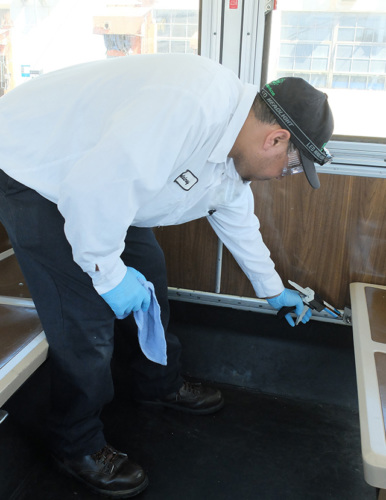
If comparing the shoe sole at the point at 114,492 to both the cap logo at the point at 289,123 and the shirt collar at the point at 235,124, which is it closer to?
the shirt collar at the point at 235,124

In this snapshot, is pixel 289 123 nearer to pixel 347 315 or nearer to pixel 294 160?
pixel 294 160

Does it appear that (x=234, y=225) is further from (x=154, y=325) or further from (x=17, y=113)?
(x=17, y=113)

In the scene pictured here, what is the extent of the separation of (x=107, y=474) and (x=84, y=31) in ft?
6.10

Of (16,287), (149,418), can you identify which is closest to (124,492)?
(149,418)

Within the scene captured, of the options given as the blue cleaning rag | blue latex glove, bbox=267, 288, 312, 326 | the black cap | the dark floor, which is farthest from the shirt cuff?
the black cap

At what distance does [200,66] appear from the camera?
121 cm

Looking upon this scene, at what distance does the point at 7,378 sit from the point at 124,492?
24.9 inches

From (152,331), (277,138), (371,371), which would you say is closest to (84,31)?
(277,138)

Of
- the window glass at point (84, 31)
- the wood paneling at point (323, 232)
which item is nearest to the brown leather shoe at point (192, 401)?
the wood paneling at point (323, 232)

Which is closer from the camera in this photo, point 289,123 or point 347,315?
point 289,123

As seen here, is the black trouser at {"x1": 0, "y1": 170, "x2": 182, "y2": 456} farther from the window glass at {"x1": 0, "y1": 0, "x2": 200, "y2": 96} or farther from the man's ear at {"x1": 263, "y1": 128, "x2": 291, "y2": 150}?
the window glass at {"x1": 0, "y1": 0, "x2": 200, "y2": 96}

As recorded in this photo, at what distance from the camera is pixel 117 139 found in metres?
1.09

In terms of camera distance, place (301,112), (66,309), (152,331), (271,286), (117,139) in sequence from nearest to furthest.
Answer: (117,139) < (301,112) < (66,309) < (152,331) < (271,286)

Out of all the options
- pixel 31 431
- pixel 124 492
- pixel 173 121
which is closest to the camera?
pixel 173 121
